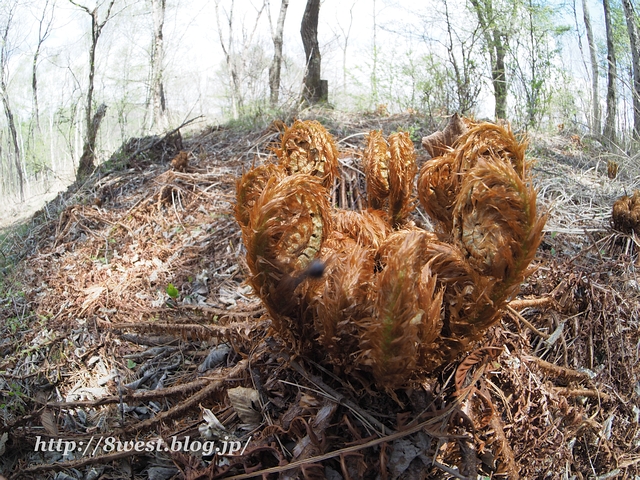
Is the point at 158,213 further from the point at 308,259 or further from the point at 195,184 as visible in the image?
the point at 308,259

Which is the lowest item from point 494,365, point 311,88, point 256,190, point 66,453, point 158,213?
point 66,453

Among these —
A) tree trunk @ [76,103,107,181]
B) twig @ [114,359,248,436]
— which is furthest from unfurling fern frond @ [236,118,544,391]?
tree trunk @ [76,103,107,181]

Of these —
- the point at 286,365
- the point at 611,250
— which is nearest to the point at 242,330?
the point at 286,365

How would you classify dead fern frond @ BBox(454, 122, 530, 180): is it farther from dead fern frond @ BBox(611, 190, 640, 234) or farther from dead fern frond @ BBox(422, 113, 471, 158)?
dead fern frond @ BBox(611, 190, 640, 234)

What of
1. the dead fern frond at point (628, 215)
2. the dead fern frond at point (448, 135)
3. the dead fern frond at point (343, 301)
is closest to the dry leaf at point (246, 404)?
the dead fern frond at point (343, 301)

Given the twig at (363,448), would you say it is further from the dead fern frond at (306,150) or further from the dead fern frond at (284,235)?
the dead fern frond at (306,150)

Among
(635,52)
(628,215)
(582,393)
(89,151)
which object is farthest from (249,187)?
(635,52)

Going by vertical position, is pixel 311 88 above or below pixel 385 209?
above
